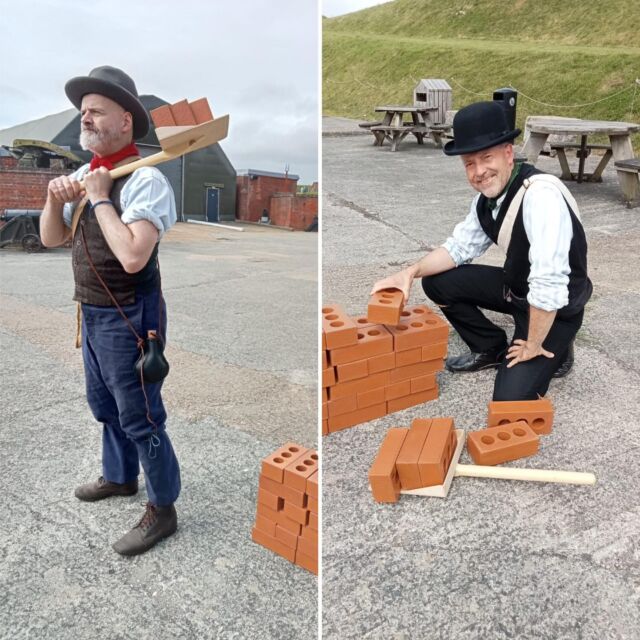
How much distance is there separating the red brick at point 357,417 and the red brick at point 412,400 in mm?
46

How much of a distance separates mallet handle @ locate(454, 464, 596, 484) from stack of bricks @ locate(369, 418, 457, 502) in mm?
156

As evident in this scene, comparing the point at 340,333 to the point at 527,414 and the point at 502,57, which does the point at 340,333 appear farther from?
the point at 502,57

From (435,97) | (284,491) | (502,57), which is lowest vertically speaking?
(284,491)

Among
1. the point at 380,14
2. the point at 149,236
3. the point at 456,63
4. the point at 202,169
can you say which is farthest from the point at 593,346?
the point at 380,14

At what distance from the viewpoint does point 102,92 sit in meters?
2.23

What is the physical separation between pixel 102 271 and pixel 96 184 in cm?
31

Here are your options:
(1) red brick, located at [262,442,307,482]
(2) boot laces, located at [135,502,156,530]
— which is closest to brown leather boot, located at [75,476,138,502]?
(2) boot laces, located at [135,502,156,530]

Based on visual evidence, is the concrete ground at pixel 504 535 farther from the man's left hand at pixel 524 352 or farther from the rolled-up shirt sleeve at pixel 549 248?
the rolled-up shirt sleeve at pixel 549 248

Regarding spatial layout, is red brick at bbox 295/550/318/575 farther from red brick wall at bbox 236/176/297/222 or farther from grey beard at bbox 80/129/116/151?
red brick wall at bbox 236/176/297/222

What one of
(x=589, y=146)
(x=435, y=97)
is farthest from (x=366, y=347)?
(x=435, y=97)

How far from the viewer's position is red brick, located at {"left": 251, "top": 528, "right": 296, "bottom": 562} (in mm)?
2556

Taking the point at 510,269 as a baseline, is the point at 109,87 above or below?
above

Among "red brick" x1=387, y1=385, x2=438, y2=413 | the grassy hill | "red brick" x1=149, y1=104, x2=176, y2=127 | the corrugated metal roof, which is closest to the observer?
"red brick" x1=149, y1=104, x2=176, y2=127

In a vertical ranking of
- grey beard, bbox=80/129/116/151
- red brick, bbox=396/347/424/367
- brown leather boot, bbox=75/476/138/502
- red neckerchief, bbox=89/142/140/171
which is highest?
grey beard, bbox=80/129/116/151
